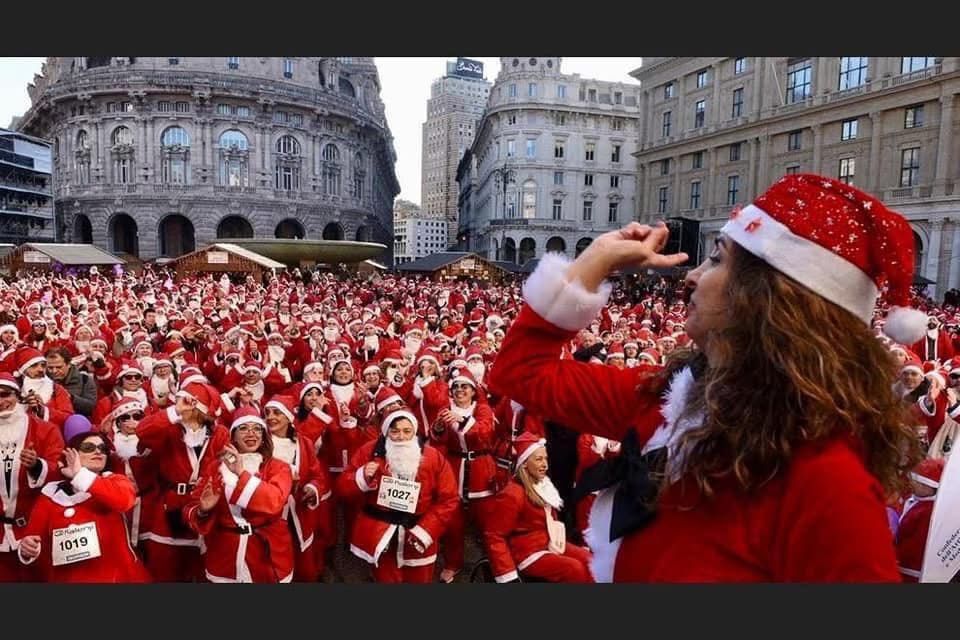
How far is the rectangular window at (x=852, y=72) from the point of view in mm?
30500

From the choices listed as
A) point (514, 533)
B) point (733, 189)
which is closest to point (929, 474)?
point (514, 533)

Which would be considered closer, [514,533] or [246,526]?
[246,526]

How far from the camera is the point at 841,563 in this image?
113 centimetres

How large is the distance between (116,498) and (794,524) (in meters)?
3.82

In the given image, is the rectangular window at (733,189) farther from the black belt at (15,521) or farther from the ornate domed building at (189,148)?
the black belt at (15,521)

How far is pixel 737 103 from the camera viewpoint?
3694 cm

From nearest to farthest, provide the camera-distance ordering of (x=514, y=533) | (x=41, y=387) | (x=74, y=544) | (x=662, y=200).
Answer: (x=74, y=544)
(x=514, y=533)
(x=41, y=387)
(x=662, y=200)

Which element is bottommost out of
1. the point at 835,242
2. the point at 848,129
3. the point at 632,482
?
the point at 632,482

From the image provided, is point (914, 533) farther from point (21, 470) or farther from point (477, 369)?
point (477, 369)

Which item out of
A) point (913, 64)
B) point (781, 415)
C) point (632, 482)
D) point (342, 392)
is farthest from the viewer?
point (913, 64)

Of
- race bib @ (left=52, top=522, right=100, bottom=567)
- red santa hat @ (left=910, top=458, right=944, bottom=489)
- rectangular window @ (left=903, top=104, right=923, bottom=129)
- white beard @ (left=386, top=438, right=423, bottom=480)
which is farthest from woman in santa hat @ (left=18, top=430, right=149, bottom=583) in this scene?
rectangular window @ (left=903, top=104, right=923, bottom=129)

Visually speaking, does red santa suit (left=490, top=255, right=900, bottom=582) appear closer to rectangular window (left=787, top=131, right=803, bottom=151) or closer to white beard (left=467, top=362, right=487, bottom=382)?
white beard (left=467, top=362, right=487, bottom=382)

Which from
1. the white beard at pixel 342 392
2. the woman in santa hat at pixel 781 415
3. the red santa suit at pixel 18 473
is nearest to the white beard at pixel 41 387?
the red santa suit at pixel 18 473

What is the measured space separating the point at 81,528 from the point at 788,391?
3.97 meters
